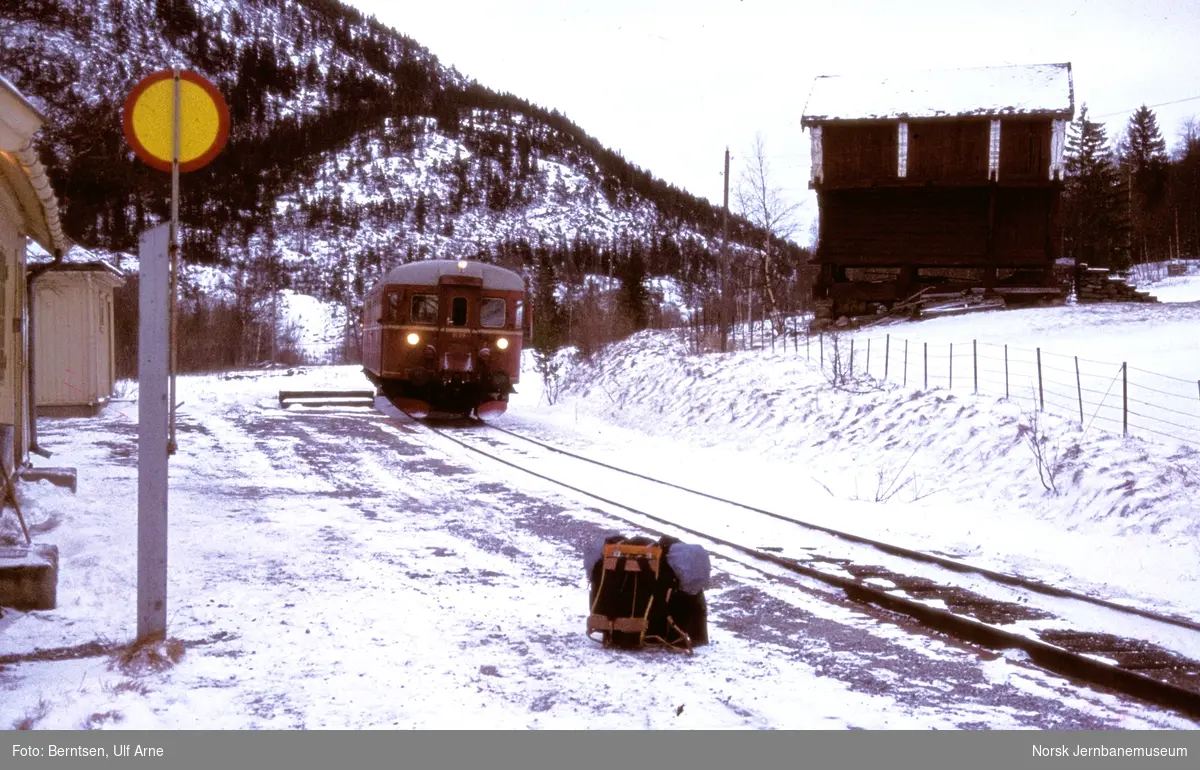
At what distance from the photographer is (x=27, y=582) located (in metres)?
6.33

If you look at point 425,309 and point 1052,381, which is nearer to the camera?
point 1052,381

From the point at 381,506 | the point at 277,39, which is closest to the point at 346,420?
the point at 381,506

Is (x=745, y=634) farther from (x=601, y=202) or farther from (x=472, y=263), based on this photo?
(x=601, y=202)

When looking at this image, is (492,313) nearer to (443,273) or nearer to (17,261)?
(443,273)

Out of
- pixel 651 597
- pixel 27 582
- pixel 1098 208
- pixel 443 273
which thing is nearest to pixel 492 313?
pixel 443 273

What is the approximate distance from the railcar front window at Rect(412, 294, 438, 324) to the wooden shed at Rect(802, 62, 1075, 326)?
42.3 ft

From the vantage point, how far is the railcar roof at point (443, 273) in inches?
850

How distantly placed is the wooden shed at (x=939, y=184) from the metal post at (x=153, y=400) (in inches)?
1024

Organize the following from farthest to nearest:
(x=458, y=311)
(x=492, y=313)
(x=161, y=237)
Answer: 1. (x=492, y=313)
2. (x=458, y=311)
3. (x=161, y=237)

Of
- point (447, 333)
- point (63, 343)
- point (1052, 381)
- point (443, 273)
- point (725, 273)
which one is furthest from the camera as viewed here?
point (725, 273)

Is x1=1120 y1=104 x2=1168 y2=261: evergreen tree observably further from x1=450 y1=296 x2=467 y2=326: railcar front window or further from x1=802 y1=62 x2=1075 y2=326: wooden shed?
x1=450 y1=296 x2=467 y2=326: railcar front window

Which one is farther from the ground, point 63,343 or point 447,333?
point 447,333

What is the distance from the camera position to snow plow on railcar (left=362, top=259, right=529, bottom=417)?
21.4 m

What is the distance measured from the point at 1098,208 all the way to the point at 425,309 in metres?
43.4
